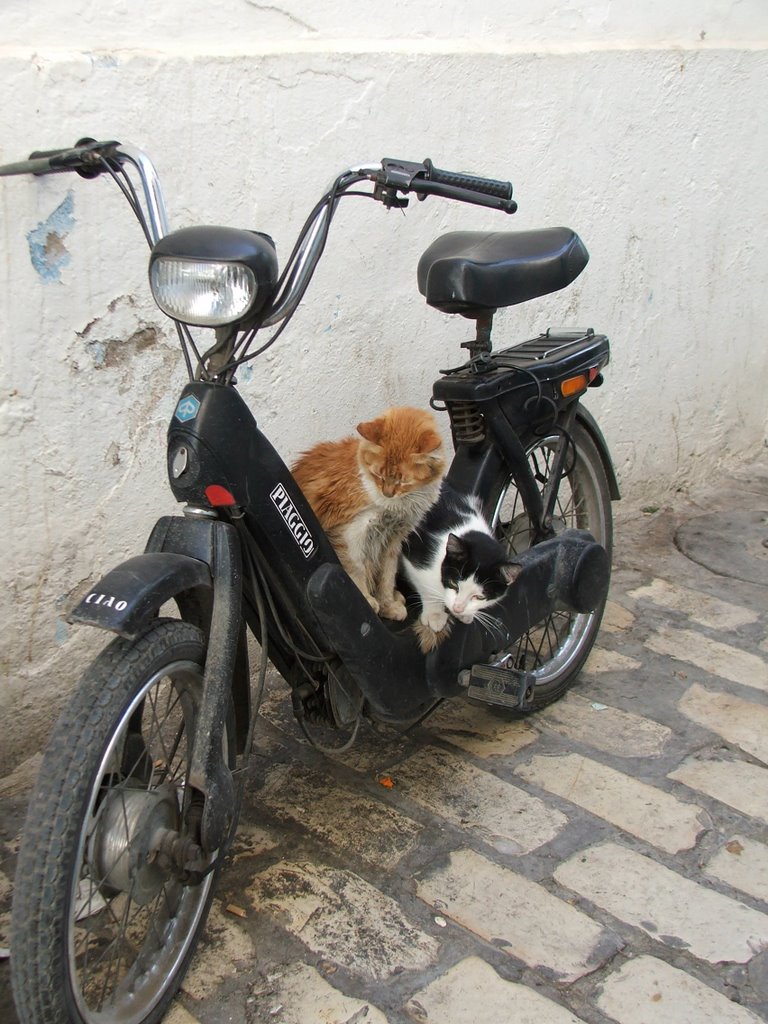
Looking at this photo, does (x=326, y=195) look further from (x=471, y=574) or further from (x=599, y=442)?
(x=599, y=442)

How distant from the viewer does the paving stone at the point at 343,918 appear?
2.21m

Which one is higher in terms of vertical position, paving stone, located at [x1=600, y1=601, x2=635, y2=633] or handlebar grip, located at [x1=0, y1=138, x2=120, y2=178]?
handlebar grip, located at [x1=0, y1=138, x2=120, y2=178]

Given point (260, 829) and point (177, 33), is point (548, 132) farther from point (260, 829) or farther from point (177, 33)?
point (260, 829)

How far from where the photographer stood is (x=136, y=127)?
107 inches

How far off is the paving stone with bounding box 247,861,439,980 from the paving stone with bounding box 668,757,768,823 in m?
0.98

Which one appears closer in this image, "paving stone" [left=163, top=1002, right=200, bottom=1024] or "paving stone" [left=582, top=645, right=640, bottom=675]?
"paving stone" [left=163, top=1002, right=200, bottom=1024]

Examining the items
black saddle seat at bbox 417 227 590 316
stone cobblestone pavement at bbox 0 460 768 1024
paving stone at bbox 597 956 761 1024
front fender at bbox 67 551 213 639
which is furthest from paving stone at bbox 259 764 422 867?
black saddle seat at bbox 417 227 590 316

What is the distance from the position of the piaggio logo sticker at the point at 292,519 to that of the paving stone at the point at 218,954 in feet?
2.83

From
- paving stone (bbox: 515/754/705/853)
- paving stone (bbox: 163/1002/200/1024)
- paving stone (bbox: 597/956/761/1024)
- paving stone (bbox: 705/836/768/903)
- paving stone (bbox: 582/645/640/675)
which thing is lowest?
paving stone (bbox: 163/1002/200/1024)

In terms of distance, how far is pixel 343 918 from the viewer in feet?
7.60

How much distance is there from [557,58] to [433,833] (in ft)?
9.26

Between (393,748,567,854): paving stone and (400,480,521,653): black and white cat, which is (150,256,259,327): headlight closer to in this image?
(400,480,521,653): black and white cat

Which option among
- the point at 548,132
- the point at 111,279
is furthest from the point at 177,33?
the point at 548,132

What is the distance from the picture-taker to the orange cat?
242 centimetres
